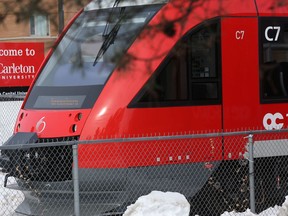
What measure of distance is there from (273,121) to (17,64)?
1849 centimetres

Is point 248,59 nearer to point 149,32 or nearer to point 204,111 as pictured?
point 204,111

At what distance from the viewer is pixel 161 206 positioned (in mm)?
5984

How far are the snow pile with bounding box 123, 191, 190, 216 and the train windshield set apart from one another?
4.83 ft

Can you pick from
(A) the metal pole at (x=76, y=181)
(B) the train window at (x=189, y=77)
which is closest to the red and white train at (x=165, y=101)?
(B) the train window at (x=189, y=77)

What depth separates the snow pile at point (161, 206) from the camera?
19.6ft

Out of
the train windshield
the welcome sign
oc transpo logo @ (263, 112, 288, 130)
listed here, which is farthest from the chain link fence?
oc transpo logo @ (263, 112, 288, 130)

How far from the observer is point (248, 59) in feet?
24.7

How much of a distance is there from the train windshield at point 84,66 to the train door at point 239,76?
44.8 inches

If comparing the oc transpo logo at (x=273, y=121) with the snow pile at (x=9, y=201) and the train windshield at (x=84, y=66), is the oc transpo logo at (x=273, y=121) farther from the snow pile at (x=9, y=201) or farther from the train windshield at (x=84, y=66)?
the snow pile at (x=9, y=201)

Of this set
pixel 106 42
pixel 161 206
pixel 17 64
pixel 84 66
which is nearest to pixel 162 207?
pixel 161 206

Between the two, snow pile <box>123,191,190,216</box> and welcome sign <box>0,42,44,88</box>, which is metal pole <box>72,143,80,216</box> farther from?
welcome sign <box>0,42,44,88</box>

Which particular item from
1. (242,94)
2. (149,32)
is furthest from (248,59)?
(149,32)

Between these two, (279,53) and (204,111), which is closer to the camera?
(204,111)

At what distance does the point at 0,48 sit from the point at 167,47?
61.0 ft
